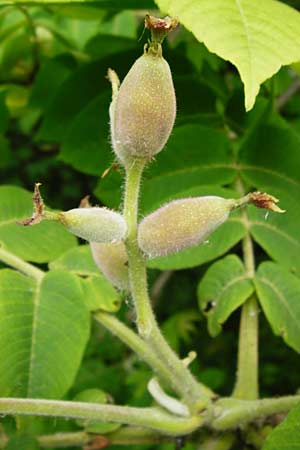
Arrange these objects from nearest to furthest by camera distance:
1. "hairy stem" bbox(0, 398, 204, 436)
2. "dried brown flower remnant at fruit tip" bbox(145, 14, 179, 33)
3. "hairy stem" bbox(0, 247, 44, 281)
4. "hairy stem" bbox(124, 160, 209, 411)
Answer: "dried brown flower remnant at fruit tip" bbox(145, 14, 179, 33), "hairy stem" bbox(124, 160, 209, 411), "hairy stem" bbox(0, 398, 204, 436), "hairy stem" bbox(0, 247, 44, 281)

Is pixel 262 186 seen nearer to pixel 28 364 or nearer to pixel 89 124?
pixel 89 124

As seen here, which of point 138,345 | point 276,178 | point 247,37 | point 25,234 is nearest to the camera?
point 247,37

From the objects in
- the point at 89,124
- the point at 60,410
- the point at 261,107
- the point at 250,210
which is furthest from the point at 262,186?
the point at 60,410

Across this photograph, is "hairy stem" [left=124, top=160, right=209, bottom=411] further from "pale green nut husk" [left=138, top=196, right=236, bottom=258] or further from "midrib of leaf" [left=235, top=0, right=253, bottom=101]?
"midrib of leaf" [left=235, top=0, right=253, bottom=101]

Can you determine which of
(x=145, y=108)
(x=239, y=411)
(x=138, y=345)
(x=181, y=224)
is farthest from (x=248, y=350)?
(x=145, y=108)

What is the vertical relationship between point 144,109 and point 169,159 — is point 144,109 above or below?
below

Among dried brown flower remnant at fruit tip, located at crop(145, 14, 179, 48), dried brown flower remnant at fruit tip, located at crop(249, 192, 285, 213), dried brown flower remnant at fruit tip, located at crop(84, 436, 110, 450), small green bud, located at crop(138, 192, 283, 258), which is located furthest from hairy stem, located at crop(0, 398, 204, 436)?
dried brown flower remnant at fruit tip, located at crop(145, 14, 179, 48)

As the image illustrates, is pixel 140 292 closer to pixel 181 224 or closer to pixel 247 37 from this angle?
pixel 181 224
